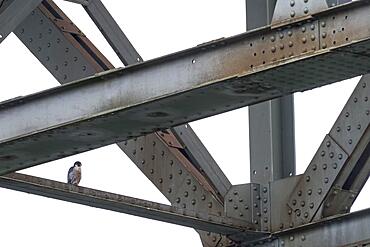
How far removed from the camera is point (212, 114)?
10.4 m

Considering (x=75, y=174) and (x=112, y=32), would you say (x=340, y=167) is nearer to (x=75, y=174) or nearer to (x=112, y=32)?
(x=112, y=32)

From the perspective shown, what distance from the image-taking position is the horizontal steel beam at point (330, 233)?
41.7 feet

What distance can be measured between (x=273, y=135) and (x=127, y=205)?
63.3 inches

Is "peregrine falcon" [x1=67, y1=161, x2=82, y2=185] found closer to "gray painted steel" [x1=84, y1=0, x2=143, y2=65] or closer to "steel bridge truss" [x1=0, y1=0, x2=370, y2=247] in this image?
"steel bridge truss" [x1=0, y1=0, x2=370, y2=247]

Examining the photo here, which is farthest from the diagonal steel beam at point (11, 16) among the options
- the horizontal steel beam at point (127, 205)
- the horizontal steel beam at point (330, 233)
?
the horizontal steel beam at point (330, 233)

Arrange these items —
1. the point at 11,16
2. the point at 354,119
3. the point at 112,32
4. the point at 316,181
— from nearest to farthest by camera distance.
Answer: the point at 11,16 → the point at 354,119 → the point at 316,181 → the point at 112,32

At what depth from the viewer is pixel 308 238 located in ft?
43.6

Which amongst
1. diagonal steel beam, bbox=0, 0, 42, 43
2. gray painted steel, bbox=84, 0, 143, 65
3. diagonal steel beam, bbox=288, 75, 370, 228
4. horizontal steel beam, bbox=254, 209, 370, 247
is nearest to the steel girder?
gray painted steel, bbox=84, 0, 143, 65

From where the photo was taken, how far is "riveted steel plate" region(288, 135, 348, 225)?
43.5 feet

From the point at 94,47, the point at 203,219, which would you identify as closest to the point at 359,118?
the point at 203,219

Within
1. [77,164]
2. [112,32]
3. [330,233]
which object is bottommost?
[330,233]

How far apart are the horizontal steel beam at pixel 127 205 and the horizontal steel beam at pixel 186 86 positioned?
3.81 feet

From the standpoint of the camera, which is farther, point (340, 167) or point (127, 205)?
Answer: point (340, 167)

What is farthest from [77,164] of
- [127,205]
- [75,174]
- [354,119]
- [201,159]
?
[354,119]
